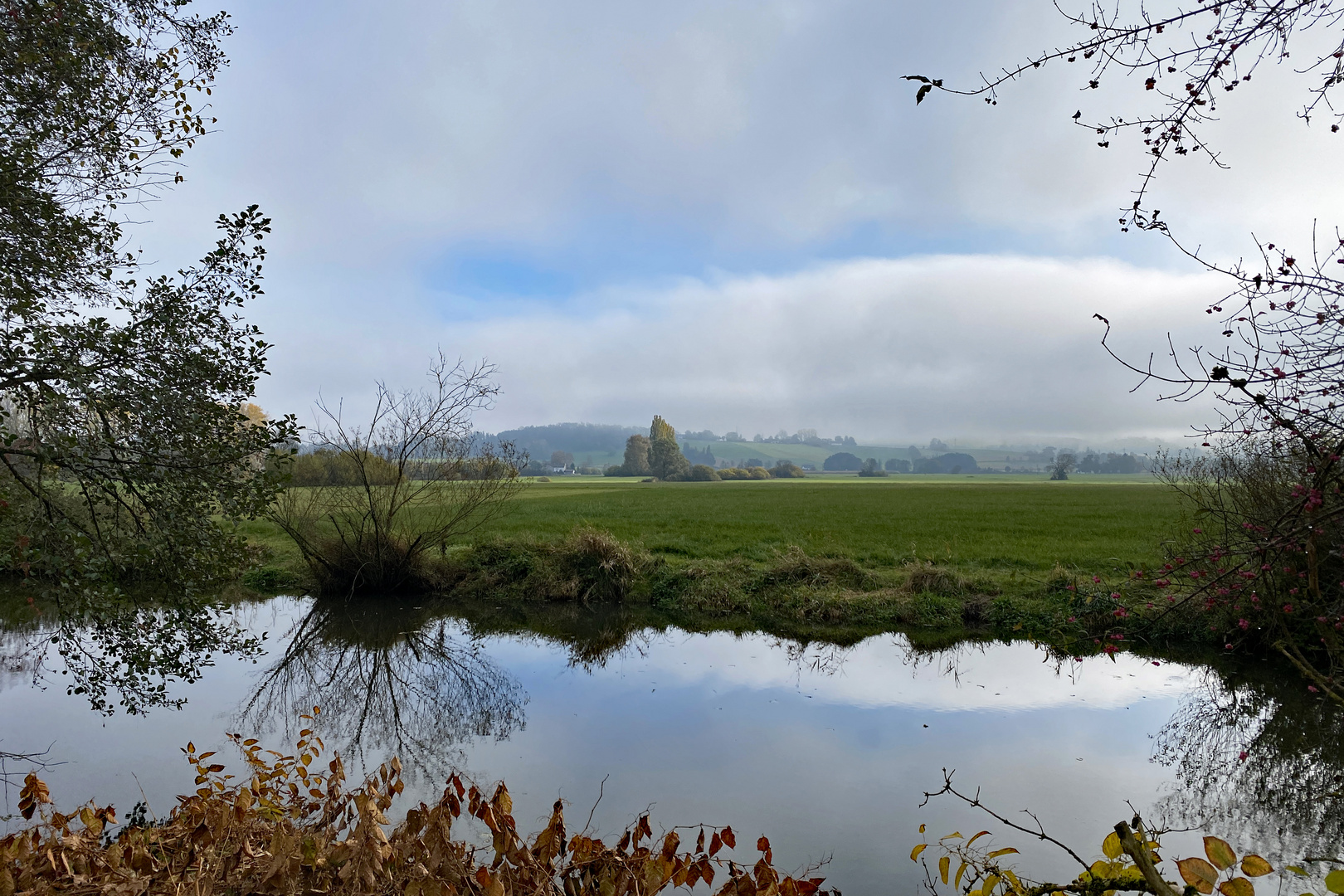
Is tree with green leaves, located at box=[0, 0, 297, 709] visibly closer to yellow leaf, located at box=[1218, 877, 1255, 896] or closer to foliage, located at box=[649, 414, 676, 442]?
yellow leaf, located at box=[1218, 877, 1255, 896]

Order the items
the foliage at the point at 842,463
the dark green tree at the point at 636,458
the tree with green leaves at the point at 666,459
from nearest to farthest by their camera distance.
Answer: the tree with green leaves at the point at 666,459, the dark green tree at the point at 636,458, the foliage at the point at 842,463

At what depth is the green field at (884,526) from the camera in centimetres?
1883

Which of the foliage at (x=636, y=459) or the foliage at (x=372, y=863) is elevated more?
the foliage at (x=636, y=459)

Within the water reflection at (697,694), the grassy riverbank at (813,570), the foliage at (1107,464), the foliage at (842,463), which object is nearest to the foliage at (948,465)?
the foliage at (842,463)

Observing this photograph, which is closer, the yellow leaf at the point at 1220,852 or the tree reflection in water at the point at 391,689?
the yellow leaf at the point at 1220,852

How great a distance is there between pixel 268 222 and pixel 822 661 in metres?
9.88

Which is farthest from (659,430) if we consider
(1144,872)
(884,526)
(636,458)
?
(1144,872)

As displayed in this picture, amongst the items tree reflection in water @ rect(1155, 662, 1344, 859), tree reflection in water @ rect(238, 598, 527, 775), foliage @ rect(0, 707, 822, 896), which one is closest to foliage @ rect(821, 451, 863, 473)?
tree reflection in water @ rect(238, 598, 527, 775)

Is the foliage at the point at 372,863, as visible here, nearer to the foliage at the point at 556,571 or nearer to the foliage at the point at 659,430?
the foliage at the point at 556,571

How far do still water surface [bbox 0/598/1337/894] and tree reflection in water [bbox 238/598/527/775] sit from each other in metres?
0.05

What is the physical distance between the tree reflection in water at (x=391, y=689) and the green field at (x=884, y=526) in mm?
6044

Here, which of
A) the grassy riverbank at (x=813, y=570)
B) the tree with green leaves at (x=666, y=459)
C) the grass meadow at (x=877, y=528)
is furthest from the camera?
the tree with green leaves at (x=666, y=459)

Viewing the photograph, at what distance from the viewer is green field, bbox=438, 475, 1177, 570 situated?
61.8 ft

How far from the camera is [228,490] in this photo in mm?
7023
